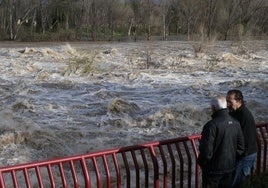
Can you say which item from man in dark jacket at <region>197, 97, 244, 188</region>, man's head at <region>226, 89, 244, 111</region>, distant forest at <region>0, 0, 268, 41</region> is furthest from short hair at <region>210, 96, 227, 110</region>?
distant forest at <region>0, 0, 268, 41</region>

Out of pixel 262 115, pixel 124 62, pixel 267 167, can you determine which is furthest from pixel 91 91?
pixel 267 167

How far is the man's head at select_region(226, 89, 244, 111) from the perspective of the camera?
5.77 metres

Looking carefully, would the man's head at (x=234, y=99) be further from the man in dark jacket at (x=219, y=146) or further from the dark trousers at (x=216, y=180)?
the dark trousers at (x=216, y=180)

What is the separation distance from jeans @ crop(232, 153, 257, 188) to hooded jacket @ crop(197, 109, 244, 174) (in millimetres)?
239

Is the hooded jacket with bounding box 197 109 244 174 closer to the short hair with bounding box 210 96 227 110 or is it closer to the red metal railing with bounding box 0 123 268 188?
the short hair with bounding box 210 96 227 110

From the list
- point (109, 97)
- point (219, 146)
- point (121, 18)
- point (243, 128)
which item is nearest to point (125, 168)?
point (219, 146)

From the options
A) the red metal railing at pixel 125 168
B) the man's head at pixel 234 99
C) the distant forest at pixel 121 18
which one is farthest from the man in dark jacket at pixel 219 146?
the distant forest at pixel 121 18

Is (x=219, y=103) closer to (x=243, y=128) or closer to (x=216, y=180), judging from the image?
(x=243, y=128)

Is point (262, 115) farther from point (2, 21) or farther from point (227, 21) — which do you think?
point (2, 21)

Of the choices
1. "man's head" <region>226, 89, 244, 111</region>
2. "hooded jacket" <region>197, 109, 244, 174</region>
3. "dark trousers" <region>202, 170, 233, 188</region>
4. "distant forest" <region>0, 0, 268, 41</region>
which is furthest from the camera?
"distant forest" <region>0, 0, 268, 41</region>

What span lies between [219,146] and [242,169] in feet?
2.49

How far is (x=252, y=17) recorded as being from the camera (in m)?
51.5

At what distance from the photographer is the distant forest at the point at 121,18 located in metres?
49.5

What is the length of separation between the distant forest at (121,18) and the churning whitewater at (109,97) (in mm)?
22499
